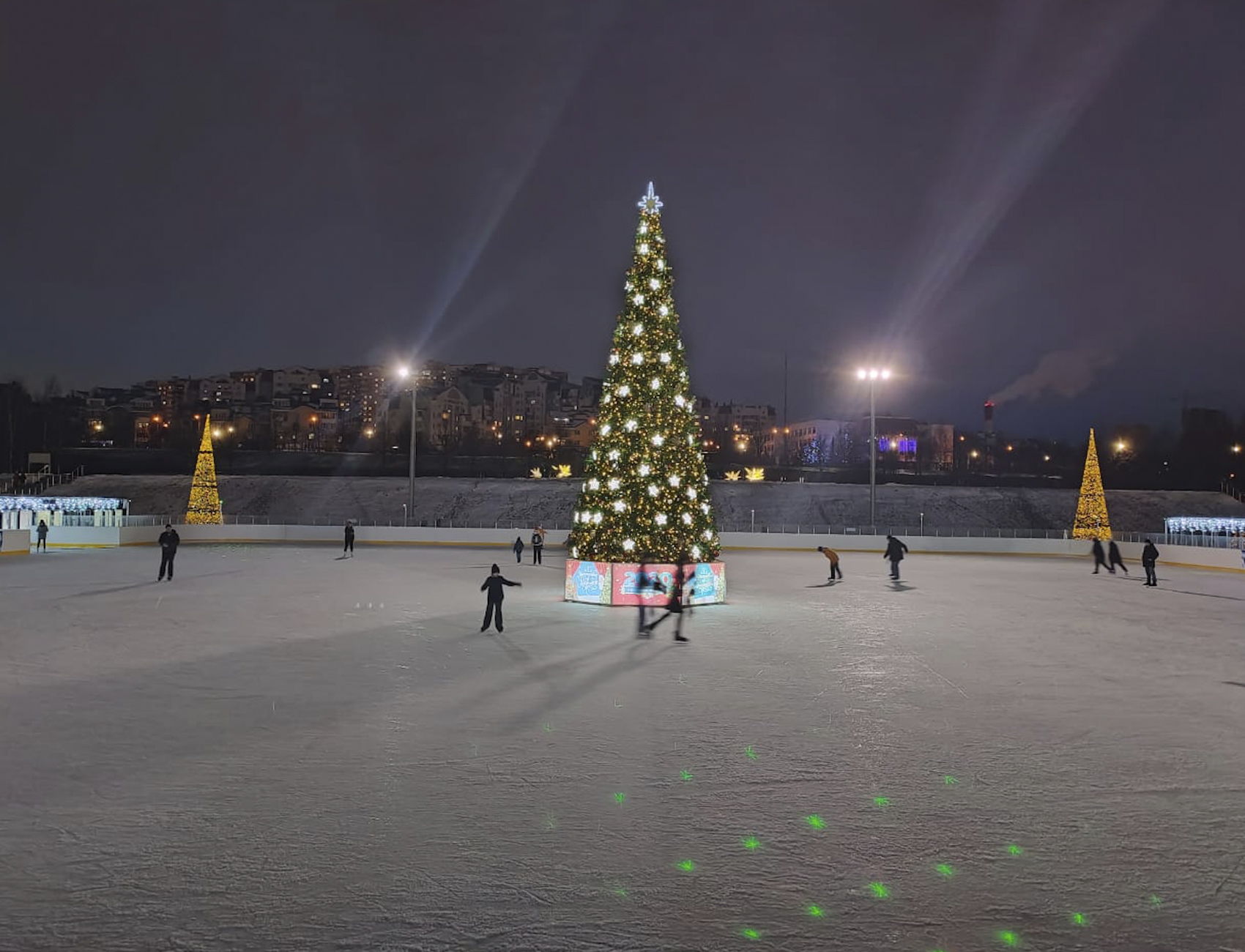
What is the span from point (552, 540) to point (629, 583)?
22319 millimetres

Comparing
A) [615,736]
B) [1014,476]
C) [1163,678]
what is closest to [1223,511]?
[1014,476]

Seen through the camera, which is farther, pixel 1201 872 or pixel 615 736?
pixel 615 736

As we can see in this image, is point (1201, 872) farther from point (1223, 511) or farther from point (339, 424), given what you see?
point (339, 424)

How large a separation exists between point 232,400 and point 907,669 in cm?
19794

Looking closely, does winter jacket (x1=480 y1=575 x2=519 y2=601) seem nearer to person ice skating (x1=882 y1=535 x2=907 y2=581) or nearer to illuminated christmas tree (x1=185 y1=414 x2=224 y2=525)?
person ice skating (x1=882 y1=535 x2=907 y2=581)

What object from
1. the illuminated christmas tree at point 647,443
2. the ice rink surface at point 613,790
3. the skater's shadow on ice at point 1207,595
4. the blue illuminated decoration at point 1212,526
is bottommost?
the skater's shadow on ice at point 1207,595

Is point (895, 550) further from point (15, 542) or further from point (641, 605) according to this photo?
point (15, 542)

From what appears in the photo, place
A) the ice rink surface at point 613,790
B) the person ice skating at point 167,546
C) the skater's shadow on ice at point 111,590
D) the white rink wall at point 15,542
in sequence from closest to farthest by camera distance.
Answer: the ice rink surface at point 613,790, the skater's shadow on ice at point 111,590, the person ice skating at point 167,546, the white rink wall at point 15,542

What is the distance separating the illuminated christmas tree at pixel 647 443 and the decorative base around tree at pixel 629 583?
218 millimetres

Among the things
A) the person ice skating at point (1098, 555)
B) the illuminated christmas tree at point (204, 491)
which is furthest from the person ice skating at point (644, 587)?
the illuminated christmas tree at point (204, 491)

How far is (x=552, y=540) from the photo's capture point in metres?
39.2

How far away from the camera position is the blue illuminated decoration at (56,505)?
34094 mm

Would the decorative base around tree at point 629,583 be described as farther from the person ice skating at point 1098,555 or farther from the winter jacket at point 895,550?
the person ice skating at point 1098,555

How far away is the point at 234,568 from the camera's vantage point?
81.2 feet
